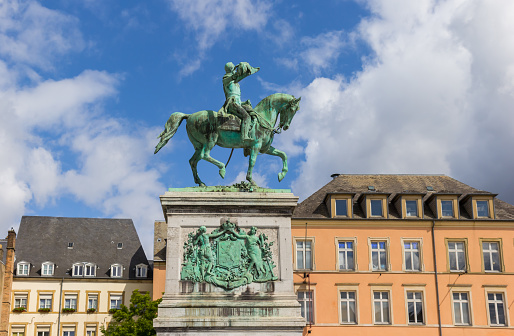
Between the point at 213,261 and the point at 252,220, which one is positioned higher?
the point at 252,220

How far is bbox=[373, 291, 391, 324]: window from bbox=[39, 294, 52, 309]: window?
94.3 feet

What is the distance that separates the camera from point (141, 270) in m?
60.2

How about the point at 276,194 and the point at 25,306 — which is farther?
the point at 25,306

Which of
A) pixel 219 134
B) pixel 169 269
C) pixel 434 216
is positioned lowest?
pixel 169 269

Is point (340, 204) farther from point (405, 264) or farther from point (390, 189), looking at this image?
point (405, 264)

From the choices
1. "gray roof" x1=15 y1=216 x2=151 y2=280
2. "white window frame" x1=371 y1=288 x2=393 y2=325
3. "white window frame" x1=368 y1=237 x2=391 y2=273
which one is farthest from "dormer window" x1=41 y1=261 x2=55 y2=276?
"white window frame" x1=371 y1=288 x2=393 y2=325

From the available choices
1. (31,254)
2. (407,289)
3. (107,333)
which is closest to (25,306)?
(31,254)

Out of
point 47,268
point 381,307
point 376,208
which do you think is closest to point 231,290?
point 381,307

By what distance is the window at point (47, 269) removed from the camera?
59062 mm

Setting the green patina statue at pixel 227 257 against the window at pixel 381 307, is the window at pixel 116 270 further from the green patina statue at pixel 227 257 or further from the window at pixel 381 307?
the green patina statue at pixel 227 257

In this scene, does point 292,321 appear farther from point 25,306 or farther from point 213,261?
point 25,306

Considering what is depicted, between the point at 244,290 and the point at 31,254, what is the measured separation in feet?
161

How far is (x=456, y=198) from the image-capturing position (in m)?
45.4

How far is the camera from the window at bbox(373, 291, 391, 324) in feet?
143
